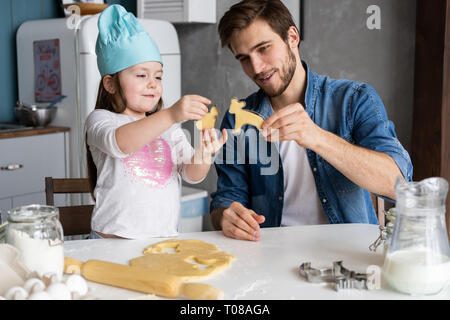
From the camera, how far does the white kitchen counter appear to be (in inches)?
38.6

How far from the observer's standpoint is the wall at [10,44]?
3.21 metres

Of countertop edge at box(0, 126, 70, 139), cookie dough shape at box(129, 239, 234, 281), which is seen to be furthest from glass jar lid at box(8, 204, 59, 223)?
countertop edge at box(0, 126, 70, 139)

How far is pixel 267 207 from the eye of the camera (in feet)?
6.07

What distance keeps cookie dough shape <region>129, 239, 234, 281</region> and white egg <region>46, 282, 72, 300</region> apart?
250mm

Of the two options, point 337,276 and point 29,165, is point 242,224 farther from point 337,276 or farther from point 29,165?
point 29,165

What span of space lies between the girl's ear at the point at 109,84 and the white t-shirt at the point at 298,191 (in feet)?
1.99

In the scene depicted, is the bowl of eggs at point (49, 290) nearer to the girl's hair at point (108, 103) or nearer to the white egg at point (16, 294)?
the white egg at point (16, 294)

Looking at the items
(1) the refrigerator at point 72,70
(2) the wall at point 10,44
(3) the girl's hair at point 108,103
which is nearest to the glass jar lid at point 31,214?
(3) the girl's hair at point 108,103

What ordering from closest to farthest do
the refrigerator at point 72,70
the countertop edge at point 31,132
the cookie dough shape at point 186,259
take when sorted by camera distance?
the cookie dough shape at point 186,259 < the countertop edge at point 31,132 < the refrigerator at point 72,70

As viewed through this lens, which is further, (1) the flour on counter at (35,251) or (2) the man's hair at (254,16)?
(2) the man's hair at (254,16)

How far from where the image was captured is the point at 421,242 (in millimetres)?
938

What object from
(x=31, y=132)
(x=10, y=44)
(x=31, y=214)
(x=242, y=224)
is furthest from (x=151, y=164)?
(x=10, y=44)

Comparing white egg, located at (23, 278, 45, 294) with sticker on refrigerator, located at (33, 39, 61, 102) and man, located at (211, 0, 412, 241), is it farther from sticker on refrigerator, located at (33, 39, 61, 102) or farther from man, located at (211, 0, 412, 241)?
sticker on refrigerator, located at (33, 39, 61, 102)

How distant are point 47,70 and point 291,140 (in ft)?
6.52
